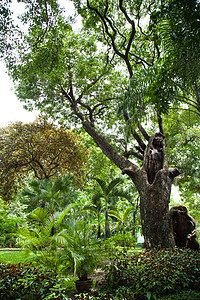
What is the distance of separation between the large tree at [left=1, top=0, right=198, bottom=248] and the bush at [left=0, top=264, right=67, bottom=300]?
8.66 ft

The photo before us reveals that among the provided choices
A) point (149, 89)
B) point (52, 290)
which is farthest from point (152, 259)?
point (149, 89)

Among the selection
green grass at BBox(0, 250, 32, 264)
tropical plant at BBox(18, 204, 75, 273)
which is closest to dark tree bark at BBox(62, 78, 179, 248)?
tropical plant at BBox(18, 204, 75, 273)

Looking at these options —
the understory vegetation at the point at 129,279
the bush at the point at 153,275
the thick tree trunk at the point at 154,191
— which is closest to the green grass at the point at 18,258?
the understory vegetation at the point at 129,279

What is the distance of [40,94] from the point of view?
10.7 metres

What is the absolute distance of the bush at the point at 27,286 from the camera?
2.82 meters

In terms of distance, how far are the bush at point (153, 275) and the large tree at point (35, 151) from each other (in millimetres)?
6455

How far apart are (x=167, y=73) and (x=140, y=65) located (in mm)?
4755

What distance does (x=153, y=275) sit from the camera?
359cm

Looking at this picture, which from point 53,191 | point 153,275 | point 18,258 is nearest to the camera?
point 153,275

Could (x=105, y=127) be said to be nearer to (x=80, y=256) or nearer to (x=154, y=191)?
(x=154, y=191)

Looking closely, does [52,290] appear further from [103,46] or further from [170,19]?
[103,46]

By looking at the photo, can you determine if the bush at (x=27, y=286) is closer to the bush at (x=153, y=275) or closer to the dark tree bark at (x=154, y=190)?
the bush at (x=153, y=275)

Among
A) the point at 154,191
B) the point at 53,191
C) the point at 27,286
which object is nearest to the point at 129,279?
the point at 27,286

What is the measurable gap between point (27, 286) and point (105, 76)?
9696mm
